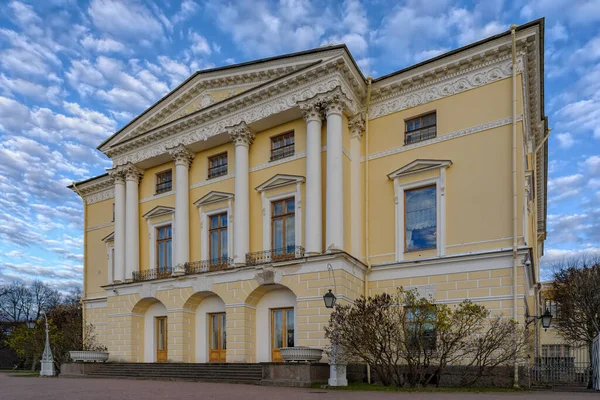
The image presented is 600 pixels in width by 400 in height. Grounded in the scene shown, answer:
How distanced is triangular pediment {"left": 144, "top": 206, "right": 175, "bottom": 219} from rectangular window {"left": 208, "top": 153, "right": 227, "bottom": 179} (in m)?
2.78

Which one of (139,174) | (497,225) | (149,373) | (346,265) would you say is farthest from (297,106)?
(149,373)

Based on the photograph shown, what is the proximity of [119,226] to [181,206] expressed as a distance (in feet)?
15.7

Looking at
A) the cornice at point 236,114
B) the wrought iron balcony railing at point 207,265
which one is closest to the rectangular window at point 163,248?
the wrought iron balcony railing at point 207,265

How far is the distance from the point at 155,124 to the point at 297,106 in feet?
30.7

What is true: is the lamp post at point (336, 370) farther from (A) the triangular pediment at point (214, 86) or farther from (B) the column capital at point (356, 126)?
(A) the triangular pediment at point (214, 86)

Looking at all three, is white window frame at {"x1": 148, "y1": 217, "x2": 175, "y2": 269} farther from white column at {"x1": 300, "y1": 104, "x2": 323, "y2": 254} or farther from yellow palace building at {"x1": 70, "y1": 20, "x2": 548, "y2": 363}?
white column at {"x1": 300, "y1": 104, "x2": 323, "y2": 254}

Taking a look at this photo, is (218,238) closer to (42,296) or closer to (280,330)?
(280,330)

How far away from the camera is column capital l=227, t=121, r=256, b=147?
23.0 metres

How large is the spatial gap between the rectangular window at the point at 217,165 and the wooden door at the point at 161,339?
7.45 metres

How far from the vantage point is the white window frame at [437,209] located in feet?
63.1

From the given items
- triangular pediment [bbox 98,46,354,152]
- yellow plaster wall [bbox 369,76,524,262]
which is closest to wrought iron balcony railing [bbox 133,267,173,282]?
triangular pediment [bbox 98,46,354,152]

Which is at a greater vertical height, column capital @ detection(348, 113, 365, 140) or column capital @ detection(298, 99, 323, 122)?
column capital @ detection(298, 99, 323, 122)

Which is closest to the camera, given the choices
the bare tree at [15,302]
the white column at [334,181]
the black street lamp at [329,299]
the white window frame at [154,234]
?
the black street lamp at [329,299]

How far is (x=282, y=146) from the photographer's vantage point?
2283 cm
